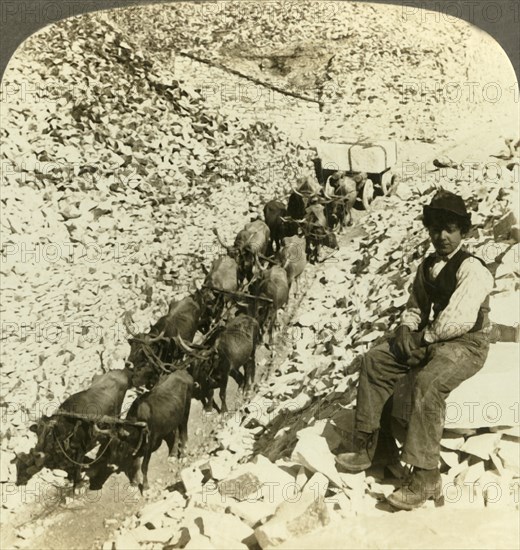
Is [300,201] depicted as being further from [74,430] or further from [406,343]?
[74,430]

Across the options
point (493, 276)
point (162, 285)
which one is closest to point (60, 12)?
point (162, 285)

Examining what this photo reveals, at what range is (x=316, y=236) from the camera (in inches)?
136

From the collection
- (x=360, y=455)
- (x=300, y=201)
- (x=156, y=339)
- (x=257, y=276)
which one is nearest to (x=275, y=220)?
(x=300, y=201)

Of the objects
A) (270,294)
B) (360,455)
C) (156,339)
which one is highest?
(270,294)

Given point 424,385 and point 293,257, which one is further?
point 293,257

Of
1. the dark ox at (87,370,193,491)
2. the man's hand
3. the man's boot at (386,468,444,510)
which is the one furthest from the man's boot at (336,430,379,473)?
the dark ox at (87,370,193,491)

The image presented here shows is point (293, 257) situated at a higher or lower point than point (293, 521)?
higher

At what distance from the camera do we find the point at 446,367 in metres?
3.26

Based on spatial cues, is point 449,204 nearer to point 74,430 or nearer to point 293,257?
point 293,257

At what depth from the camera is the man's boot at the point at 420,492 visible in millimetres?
3256

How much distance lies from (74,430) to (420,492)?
132 cm

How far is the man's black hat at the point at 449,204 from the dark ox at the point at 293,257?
53cm

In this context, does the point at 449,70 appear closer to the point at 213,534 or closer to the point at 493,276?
the point at 493,276

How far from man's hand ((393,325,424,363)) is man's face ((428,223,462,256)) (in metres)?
0.32
